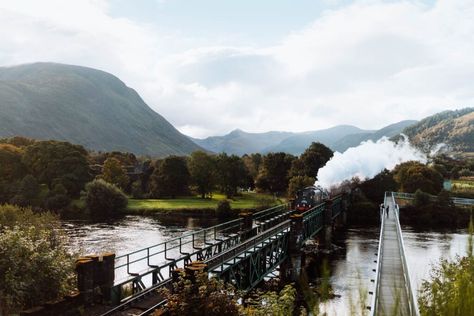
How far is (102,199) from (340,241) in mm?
45989

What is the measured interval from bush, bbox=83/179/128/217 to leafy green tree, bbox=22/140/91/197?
791 cm

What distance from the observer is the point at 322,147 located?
329 ft

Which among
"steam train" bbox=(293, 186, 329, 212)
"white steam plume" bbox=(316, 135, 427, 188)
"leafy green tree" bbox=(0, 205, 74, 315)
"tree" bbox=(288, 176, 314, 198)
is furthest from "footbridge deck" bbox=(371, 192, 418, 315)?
"tree" bbox=(288, 176, 314, 198)

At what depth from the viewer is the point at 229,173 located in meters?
107

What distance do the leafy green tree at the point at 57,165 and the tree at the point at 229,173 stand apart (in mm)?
31440

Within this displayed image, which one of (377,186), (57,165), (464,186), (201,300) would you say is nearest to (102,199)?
(57,165)

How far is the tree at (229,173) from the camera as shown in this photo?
10721 cm

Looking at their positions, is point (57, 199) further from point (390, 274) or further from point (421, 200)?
point (390, 274)

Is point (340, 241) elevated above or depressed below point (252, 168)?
below

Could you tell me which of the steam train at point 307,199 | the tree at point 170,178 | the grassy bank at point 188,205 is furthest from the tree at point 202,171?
the steam train at point 307,199

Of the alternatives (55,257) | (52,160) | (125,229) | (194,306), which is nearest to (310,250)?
(125,229)

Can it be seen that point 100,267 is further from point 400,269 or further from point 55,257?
point 400,269

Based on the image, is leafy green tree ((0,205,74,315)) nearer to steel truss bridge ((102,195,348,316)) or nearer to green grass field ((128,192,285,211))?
steel truss bridge ((102,195,348,316))

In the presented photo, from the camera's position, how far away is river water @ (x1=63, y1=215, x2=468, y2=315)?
41625 millimetres
